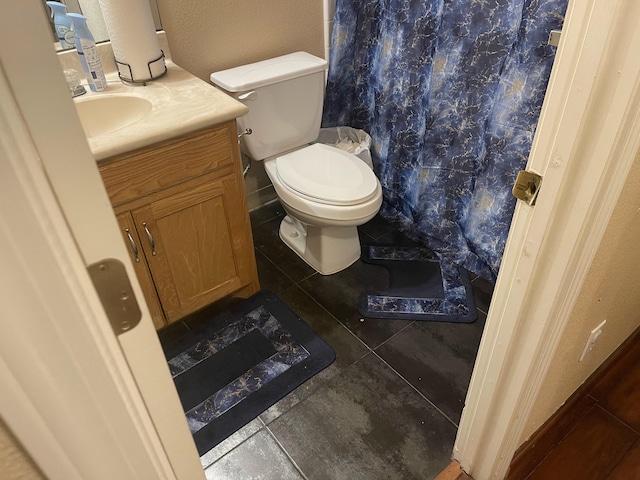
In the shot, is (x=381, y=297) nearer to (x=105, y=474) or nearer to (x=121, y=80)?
(x=121, y=80)

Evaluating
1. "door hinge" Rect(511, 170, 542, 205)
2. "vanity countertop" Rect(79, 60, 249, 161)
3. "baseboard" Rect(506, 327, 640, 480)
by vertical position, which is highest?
"door hinge" Rect(511, 170, 542, 205)

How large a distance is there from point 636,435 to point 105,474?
1.53 m

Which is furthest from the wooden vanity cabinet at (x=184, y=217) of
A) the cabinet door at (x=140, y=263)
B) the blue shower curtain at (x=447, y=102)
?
the blue shower curtain at (x=447, y=102)

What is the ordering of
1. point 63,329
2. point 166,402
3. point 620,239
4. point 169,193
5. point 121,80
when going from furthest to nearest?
point 121,80 → point 169,193 → point 620,239 → point 166,402 → point 63,329

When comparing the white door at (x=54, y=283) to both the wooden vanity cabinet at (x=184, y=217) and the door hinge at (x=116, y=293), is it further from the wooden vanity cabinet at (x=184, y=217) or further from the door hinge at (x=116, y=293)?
the wooden vanity cabinet at (x=184, y=217)

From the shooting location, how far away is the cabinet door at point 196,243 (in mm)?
1495

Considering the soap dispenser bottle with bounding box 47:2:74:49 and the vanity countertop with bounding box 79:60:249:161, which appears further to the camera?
the soap dispenser bottle with bounding box 47:2:74:49

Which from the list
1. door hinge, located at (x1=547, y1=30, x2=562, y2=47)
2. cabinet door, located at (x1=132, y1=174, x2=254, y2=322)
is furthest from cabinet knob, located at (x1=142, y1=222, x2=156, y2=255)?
door hinge, located at (x1=547, y1=30, x2=562, y2=47)

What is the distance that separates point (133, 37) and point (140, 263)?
71cm

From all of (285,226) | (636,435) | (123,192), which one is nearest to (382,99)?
(285,226)

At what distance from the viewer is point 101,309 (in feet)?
1.40

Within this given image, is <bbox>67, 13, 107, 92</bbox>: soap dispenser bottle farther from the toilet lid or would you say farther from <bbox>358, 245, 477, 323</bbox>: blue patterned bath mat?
<bbox>358, 245, 477, 323</bbox>: blue patterned bath mat

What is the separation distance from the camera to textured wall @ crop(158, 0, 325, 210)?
1.81 m

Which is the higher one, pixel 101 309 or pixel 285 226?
pixel 101 309
